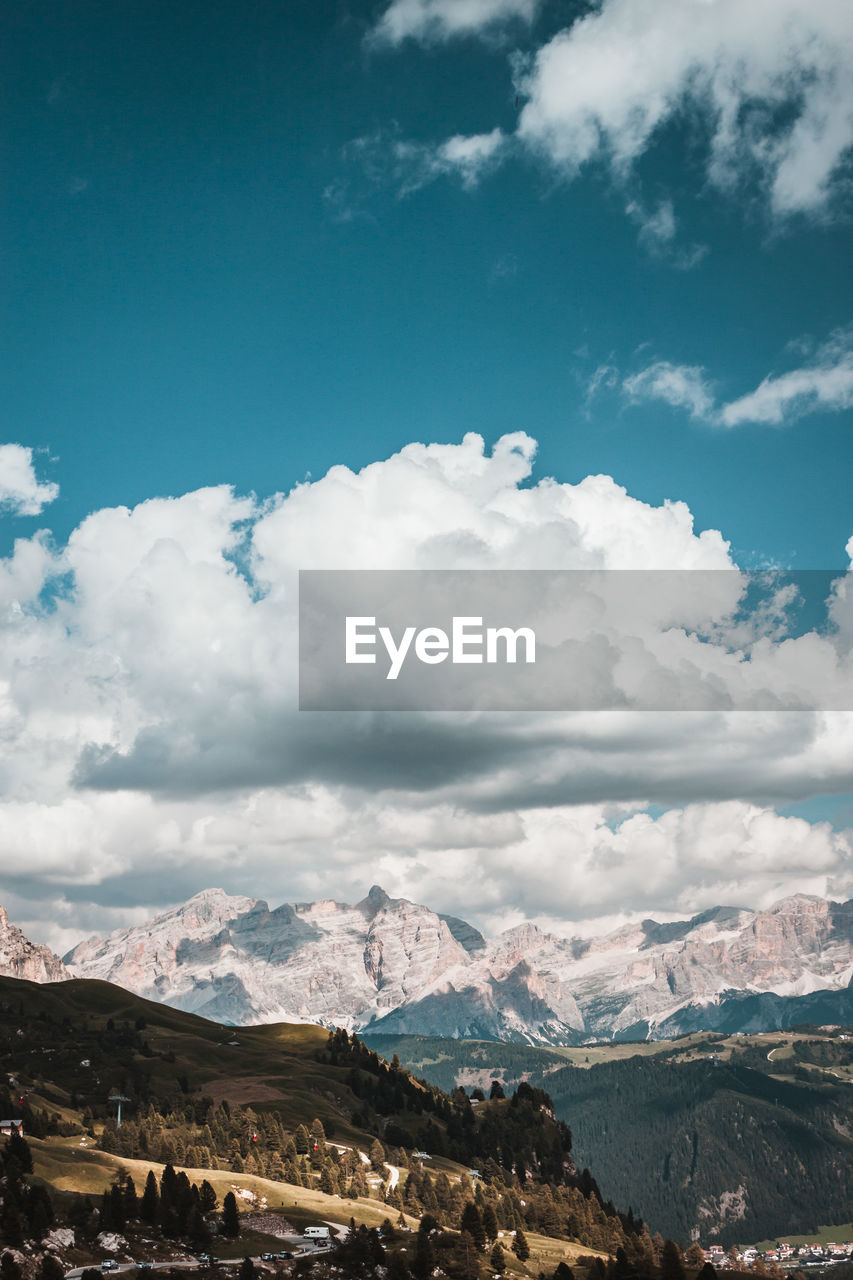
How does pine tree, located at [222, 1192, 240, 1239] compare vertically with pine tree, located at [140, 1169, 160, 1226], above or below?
below

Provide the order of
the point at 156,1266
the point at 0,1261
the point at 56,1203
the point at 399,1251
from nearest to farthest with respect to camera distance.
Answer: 1. the point at 0,1261
2. the point at 156,1266
3. the point at 56,1203
4. the point at 399,1251

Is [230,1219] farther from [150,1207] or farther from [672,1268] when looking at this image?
[672,1268]

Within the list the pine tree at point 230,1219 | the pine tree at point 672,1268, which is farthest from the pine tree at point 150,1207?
the pine tree at point 672,1268

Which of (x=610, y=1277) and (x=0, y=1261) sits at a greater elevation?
(x=0, y=1261)

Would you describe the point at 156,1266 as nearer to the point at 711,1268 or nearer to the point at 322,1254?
the point at 322,1254

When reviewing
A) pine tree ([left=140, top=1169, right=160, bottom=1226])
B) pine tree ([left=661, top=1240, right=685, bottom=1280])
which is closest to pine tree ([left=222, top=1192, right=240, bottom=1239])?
pine tree ([left=140, top=1169, right=160, bottom=1226])

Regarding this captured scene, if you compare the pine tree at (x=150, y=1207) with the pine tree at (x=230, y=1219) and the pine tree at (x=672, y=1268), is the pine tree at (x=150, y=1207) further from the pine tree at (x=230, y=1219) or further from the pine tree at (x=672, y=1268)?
the pine tree at (x=672, y=1268)

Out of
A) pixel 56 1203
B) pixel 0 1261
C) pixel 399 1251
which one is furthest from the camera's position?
pixel 399 1251

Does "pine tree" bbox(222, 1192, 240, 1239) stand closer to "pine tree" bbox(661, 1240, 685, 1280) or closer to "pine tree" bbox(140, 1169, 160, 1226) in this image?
"pine tree" bbox(140, 1169, 160, 1226)

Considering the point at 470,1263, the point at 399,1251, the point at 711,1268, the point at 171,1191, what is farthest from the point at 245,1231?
the point at 711,1268

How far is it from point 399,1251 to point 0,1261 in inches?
2663

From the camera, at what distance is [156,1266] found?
166625 mm

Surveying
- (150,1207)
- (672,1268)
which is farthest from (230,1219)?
(672,1268)

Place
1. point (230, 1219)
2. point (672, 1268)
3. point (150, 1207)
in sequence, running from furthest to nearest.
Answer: point (672, 1268)
point (230, 1219)
point (150, 1207)
